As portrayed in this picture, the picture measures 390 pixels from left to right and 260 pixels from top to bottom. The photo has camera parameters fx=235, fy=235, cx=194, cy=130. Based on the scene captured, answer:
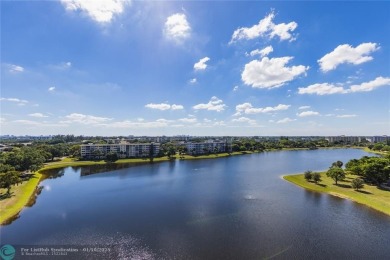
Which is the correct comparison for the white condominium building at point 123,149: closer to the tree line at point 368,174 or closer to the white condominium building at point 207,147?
the white condominium building at point 207,147

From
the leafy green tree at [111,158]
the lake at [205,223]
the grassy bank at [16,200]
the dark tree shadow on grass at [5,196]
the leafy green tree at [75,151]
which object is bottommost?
the lake at [205,223]

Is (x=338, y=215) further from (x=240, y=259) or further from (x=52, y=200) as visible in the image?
(x=52, y=200)

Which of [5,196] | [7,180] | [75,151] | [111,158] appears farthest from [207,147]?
[5,196]

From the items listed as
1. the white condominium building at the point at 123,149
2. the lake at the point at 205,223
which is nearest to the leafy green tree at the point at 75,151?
the white condominium building at the point at 123,149

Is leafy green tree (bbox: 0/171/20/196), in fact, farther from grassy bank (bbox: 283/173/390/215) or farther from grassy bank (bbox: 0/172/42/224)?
grassy bank (bbox: 283/173/390/215)

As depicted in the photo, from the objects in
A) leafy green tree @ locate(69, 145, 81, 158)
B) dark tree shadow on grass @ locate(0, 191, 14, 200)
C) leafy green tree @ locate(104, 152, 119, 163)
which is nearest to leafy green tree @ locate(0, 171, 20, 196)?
dark tree shadow on grass @ locate(0, 191, 14, 200)

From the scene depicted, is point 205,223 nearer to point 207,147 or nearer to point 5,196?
point 5,196
